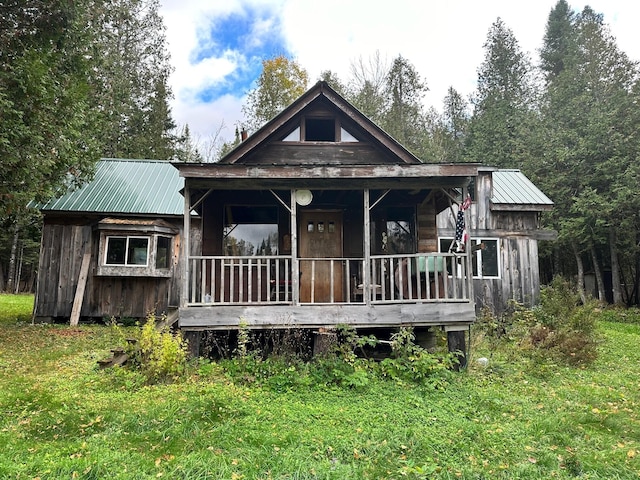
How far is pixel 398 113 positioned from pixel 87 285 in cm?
2100

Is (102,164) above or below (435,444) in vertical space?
above

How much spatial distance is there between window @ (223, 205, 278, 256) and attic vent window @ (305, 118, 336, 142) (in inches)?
79.7

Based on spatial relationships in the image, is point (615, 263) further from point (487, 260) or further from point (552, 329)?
point (552, 329)

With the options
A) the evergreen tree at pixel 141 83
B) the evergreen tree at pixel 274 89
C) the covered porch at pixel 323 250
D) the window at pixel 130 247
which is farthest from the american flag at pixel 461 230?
the evergreen tree at pixel 274 89

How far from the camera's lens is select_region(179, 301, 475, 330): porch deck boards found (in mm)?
7574

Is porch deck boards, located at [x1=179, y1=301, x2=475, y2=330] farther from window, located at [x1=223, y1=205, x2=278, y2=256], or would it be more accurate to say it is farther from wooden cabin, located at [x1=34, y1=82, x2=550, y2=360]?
window, located at [x1=223, y1=205, x2=278, y2=256]

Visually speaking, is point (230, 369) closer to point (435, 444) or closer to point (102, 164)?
point (435, 444)

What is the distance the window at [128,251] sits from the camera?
12.7 metres

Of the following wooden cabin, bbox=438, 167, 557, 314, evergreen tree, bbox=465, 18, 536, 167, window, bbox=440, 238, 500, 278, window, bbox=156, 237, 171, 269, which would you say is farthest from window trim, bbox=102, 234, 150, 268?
evergreen tree, bbox=465, 18, 536, 167

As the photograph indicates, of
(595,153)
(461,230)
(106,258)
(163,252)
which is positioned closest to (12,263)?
(106,258)

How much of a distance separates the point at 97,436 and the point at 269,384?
2535 mm

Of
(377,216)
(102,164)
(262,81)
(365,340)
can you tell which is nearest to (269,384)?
(365,340)

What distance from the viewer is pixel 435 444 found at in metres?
4.58

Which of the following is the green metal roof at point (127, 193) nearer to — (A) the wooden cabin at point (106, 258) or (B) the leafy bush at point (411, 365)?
(A) the wooden cabin at point (106, 258)
